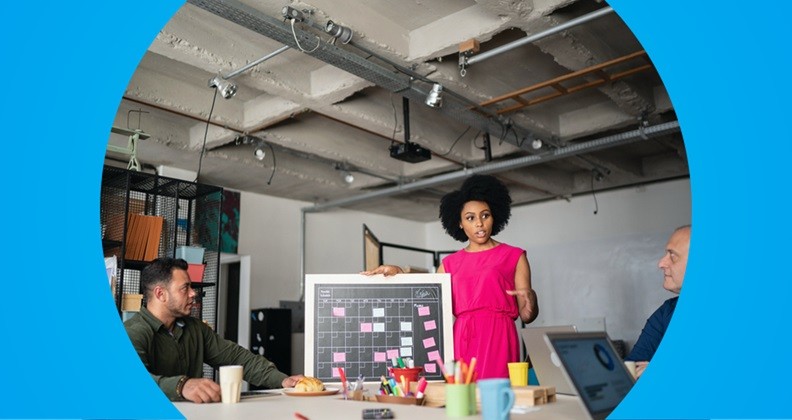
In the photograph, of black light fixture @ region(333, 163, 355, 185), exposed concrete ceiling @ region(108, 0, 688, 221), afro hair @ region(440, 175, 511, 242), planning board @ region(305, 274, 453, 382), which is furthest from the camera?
black light fixture @ region(333, 163, 355, 185)

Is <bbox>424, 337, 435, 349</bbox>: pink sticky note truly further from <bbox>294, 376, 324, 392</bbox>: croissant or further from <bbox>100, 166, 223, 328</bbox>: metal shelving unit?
<bbox>100, 166, 223, 328</bbox>: metal shelving unit

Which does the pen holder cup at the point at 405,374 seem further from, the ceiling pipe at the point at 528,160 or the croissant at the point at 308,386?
the ceiling pipe at the point at 528,160

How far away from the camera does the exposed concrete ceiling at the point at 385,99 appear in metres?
4.04

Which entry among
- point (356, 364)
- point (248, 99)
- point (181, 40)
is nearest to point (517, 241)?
point (248, 99)

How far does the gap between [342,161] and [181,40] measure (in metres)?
2.95

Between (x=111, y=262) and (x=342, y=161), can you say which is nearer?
(x=111, y=262)

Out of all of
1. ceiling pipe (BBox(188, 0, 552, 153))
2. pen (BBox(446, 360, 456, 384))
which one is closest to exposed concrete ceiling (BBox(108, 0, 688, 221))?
ceiling pipe (BBox(188, 0, 552, 153))

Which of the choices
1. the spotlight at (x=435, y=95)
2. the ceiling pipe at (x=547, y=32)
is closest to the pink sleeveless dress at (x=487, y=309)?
the ceiling pipe at (x=547, y=32)

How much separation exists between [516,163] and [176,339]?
4.48 m

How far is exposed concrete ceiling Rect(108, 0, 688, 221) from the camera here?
13.3 ft

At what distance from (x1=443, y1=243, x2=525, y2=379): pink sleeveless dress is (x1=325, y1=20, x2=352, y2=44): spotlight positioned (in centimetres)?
173

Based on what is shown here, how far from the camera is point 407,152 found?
5.39m

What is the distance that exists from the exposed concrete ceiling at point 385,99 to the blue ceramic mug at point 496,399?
2.77 metres

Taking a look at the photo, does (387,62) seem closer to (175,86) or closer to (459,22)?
(459,22)
